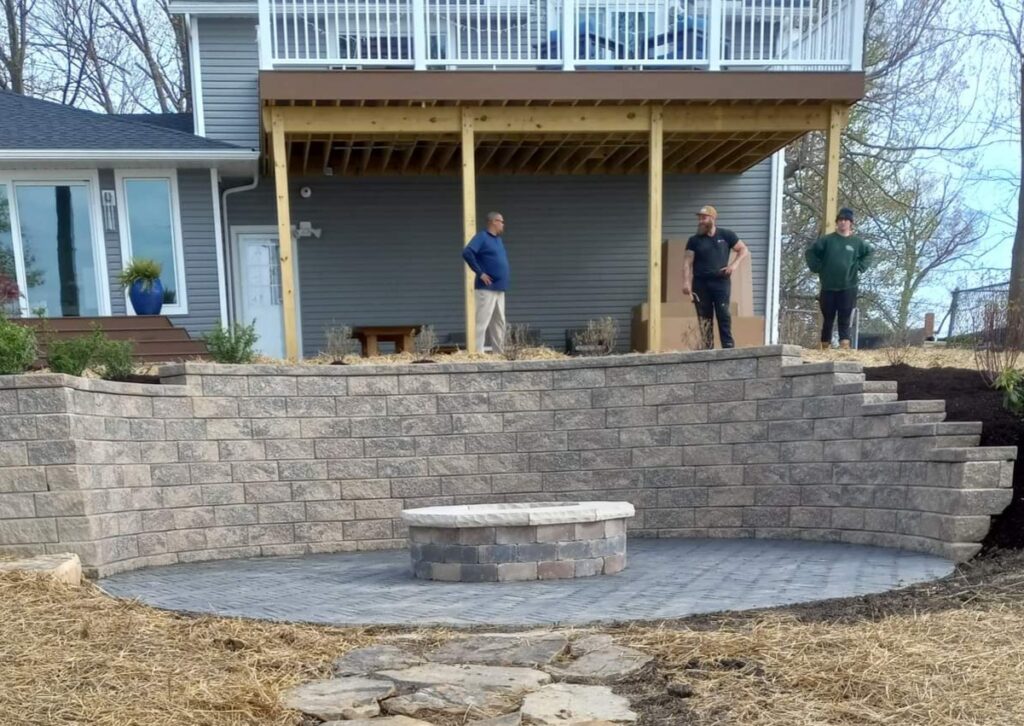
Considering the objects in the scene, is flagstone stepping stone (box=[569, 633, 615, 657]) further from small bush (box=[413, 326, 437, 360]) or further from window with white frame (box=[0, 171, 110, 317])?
window with white frame (box=[0, 171, 110, 317])

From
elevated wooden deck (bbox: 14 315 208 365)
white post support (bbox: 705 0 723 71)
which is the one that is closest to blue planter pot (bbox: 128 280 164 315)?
elevated wooden deck (bbox: 14 315 208 365)

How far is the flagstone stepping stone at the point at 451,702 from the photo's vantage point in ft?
9.88

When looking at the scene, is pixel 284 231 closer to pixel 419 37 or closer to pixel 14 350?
pixel 419 37

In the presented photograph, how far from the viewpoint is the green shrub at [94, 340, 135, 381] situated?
6.55m

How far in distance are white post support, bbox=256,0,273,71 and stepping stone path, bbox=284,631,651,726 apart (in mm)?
7054

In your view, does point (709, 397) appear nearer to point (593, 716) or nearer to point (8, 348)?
point (593, 716)

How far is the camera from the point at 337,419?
6.52 meters

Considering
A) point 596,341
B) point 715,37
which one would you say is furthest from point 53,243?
point 715,37

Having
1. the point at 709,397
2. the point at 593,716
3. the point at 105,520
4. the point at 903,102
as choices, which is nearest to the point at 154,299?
the point at 105,520

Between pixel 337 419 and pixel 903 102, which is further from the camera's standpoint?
pixel 903 102

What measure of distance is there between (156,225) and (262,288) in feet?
5.58

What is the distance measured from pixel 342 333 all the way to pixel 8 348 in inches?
173

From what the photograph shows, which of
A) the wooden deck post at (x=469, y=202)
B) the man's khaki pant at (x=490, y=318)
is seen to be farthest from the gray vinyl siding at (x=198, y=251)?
the man's khaki pant at (x=490, y=318)

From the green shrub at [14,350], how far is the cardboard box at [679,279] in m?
7.51
